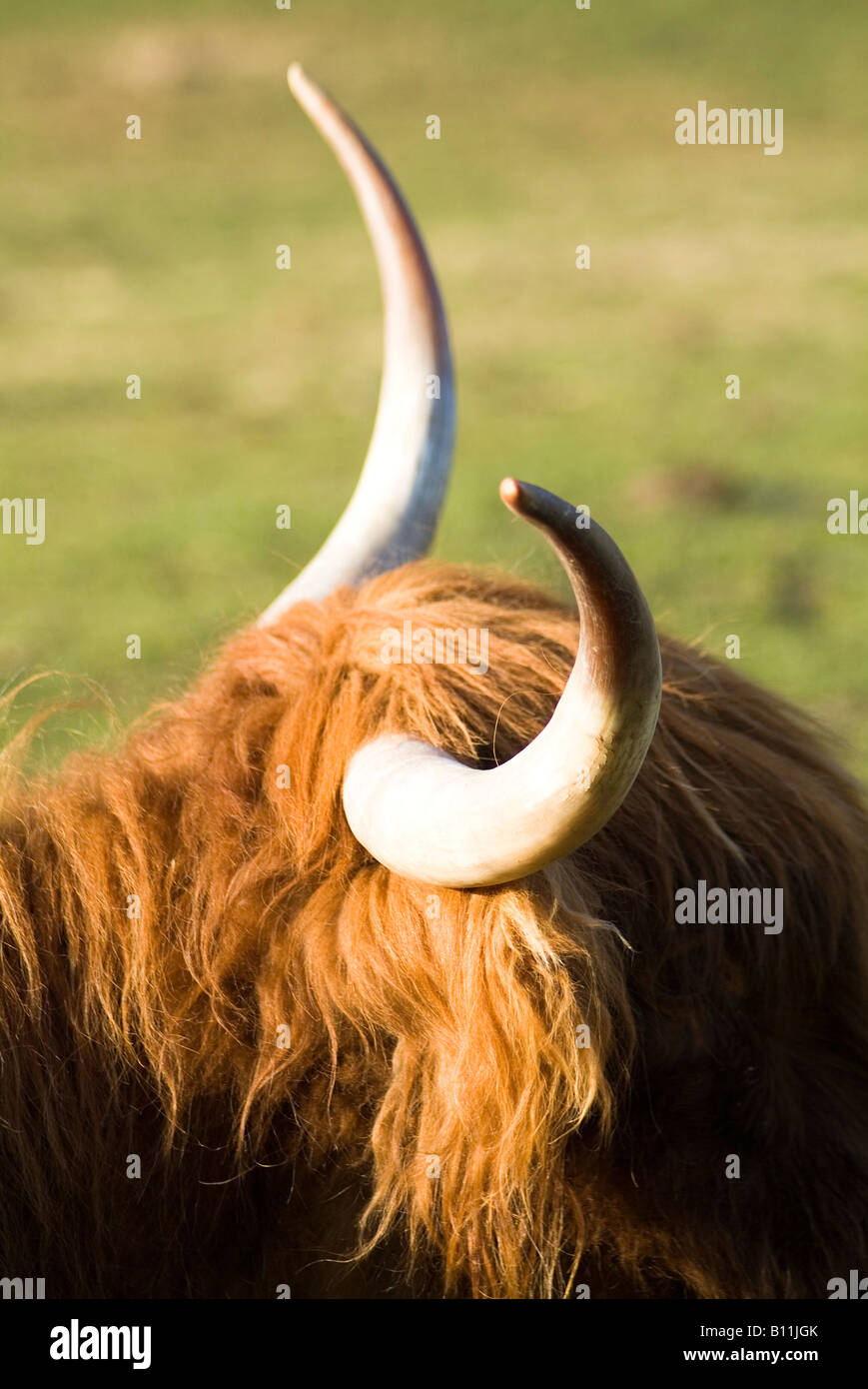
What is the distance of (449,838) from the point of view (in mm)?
1664

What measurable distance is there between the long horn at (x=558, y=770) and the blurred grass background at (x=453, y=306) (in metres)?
0.90

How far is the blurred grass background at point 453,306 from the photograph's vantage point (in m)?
7.52

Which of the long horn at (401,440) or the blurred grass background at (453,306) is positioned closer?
the long horn at (401,440)

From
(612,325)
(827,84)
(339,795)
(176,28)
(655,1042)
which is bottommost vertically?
(655,1042)

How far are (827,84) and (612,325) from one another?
7.50 metres

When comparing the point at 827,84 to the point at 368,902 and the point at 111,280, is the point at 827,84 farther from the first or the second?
the point at 368,902

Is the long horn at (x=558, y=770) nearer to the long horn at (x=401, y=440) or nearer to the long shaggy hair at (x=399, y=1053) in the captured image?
the long shaggy hair at (x=399, y=1053)

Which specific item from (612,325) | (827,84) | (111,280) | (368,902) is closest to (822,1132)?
(368,902)

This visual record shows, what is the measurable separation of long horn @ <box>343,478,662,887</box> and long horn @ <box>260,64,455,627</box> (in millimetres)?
705

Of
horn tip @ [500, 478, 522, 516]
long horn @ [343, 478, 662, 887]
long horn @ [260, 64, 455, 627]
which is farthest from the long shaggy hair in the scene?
horn tip @ [500, 478, 522, 516]

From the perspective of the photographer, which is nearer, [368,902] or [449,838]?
[449,838]

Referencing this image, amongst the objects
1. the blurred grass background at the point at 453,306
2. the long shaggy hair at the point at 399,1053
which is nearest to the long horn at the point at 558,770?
the long shaggy hair at the point at 399,1053
